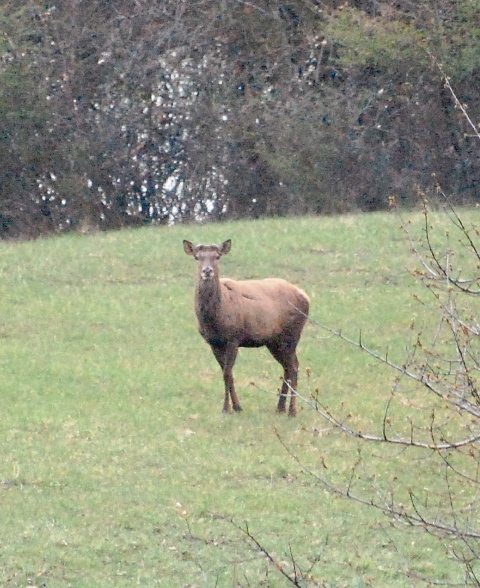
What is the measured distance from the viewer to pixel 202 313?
12.4 m

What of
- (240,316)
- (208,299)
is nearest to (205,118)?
(240,316)

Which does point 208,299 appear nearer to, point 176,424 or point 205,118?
point 176,424

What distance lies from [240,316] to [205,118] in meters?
16.8

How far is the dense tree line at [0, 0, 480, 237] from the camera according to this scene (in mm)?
28094

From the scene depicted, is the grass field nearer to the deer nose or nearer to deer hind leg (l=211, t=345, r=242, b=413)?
deer hind leg (l=211, t=345, r=242, b=413)

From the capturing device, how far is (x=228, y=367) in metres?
12.7

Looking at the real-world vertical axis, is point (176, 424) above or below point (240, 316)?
below

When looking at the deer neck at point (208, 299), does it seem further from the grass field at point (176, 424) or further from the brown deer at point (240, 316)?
the grass field at point (176, 424)

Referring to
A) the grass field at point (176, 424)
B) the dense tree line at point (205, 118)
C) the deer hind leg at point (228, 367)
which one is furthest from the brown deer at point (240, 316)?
the dense tree line at point (205, 118)

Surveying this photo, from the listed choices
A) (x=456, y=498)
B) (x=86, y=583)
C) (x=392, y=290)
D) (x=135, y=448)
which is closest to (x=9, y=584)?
(x=86, y=583)

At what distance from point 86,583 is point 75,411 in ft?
15.8

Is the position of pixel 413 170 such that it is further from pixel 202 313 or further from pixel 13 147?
pixel 202 313

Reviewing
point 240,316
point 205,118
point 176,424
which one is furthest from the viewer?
point 205,118

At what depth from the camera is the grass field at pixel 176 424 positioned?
9039 mm
